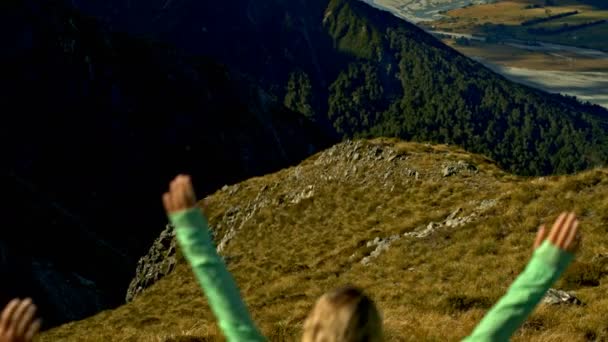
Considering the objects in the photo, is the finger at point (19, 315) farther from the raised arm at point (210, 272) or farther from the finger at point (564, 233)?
the finger at point (564, 233)

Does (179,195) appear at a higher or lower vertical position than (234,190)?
higher

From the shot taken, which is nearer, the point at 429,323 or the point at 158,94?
the point at 429,323

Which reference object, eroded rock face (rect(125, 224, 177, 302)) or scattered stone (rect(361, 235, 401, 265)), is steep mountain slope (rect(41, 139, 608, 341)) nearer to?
scattered stone (rect(361, 235, 401, 265))

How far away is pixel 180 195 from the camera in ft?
10.4

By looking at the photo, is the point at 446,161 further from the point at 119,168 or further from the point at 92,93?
the point at 92,93

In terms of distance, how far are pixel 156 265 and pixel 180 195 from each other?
45.0m

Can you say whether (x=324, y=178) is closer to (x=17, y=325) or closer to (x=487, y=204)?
(x=487, y=204)

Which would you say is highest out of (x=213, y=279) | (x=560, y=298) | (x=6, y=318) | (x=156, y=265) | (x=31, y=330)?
(x=6, y=318)

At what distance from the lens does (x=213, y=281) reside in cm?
328

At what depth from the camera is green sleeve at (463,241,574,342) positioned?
10.5 ft

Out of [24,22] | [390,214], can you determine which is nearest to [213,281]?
[390,214]

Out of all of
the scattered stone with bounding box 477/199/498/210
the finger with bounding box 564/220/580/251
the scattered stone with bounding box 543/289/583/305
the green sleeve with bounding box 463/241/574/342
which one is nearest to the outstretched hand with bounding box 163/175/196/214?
the green sleeve with bounding box 463/241/574/342

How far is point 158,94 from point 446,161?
4672 inches

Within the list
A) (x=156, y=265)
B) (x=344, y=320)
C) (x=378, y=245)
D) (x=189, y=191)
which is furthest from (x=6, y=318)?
(x=156, y=265)
